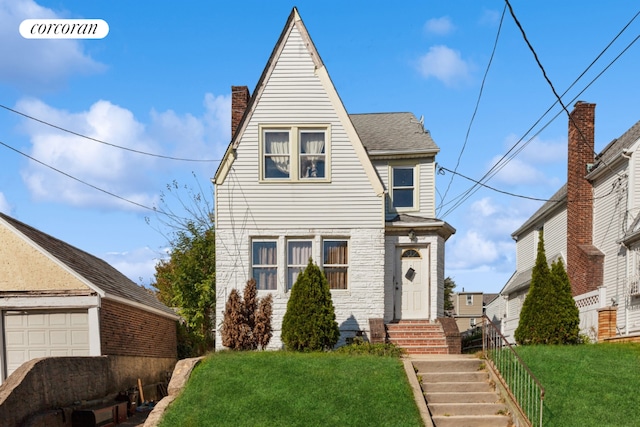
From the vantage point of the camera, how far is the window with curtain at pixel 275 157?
61.3 feet

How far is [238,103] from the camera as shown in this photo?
66.4 feet

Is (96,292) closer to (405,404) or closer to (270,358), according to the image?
(270,358)

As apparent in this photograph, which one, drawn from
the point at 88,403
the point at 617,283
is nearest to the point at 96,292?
the point at 88,403

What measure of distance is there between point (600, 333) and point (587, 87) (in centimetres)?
798

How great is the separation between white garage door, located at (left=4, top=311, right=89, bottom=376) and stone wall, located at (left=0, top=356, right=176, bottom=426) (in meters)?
1.06

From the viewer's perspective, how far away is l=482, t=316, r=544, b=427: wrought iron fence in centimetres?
1138

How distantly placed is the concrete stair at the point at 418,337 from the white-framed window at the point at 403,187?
3759 mm

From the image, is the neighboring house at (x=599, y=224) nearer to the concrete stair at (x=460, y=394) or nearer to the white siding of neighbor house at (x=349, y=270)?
the white siding of neighbor house at (x=349, y=270)

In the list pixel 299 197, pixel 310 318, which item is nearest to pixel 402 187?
pixel 299 197

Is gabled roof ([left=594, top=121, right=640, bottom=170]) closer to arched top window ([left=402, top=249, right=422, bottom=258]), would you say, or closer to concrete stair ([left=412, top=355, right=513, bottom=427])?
arched top window ([left=402, top=249, right=422, bottom=258])

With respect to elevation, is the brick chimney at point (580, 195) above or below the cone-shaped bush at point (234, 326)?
above

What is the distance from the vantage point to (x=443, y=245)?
64.7 ft

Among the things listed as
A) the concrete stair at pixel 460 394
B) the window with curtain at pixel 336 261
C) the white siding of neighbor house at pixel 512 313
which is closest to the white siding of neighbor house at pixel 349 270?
the window with curtain at pixel 336 261

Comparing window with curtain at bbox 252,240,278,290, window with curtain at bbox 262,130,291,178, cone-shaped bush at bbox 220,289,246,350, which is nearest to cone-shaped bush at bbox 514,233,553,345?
window with curtain at bbox 252,240,278,290
